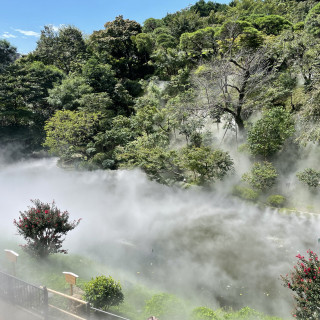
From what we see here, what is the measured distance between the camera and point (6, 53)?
24000 millimetres

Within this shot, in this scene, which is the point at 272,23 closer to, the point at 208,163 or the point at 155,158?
the point at 208,163

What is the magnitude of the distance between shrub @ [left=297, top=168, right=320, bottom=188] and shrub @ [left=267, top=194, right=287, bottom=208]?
1.19m

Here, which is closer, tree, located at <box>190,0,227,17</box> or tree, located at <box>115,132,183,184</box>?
tree, located at <box>115,132,183,184</box>

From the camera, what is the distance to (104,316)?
5344 millimetres

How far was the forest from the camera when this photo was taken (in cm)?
1295

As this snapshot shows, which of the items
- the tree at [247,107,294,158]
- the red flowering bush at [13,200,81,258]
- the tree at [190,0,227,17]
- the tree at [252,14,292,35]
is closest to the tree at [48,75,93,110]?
the tree at [247,107,294,158]

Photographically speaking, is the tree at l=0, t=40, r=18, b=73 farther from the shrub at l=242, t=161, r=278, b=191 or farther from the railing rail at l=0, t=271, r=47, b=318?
the shrub at l=242, t=161, r=278, b=191

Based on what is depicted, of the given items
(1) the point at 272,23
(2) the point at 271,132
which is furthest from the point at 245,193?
(1) the point at 272,23

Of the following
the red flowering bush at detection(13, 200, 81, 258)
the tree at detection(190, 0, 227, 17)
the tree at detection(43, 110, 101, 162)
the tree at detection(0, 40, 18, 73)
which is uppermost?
the tree at detection(190, 0, 227, 17)

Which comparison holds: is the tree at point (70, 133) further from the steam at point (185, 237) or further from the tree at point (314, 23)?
the tree at point (314, 23)

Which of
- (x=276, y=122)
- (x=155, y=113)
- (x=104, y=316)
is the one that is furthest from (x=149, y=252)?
(x=155, y=113)

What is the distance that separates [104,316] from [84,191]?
1041cm

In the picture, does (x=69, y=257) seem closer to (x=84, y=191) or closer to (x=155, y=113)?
(x=84, y=191)

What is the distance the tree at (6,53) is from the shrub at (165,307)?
2495 cm
